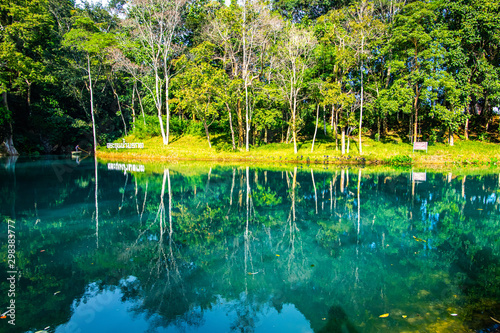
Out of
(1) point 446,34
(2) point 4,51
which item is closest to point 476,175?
(1) point 446,34

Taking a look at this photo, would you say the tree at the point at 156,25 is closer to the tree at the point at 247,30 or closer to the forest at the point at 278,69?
the forest at the point at 278,69

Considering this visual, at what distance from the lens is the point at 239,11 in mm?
26281

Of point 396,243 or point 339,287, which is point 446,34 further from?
point 339,287

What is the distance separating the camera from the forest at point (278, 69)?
82.1 ft

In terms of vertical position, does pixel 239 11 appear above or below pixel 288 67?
above

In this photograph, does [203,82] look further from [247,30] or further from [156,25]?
[156,25]

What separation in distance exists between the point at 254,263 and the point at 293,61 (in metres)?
21.9

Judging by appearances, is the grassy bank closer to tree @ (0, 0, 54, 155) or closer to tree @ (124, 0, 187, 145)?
tree @ (124, 0, 187, 145)

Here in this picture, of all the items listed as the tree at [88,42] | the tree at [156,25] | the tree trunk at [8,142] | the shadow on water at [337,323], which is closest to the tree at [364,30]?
the tree at [156,25]

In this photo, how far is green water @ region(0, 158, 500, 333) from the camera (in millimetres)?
4199

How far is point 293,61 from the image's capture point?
24.5m

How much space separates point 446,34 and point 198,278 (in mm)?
30243

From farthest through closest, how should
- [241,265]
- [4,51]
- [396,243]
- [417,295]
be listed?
[4,51]
[396,243]
[241,265]
[417,295]

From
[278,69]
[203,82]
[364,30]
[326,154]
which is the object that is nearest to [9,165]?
[203,82]
